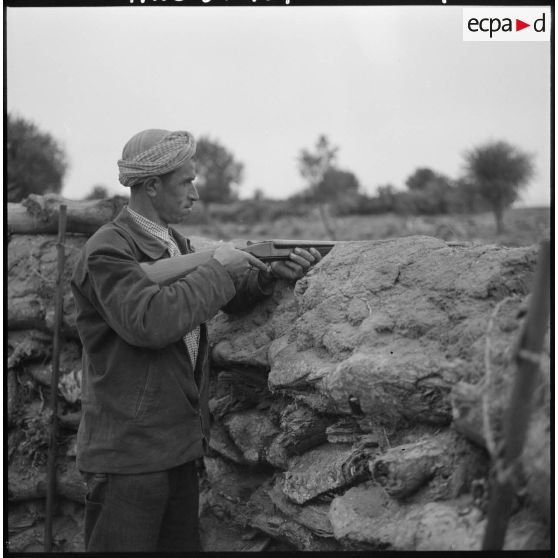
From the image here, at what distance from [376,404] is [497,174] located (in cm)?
2172

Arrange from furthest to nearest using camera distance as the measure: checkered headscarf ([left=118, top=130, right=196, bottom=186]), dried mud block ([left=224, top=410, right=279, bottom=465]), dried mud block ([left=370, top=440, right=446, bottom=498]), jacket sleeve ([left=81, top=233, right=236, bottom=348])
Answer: dried mud block ([left=224, top=410, right=279, bottom=465])
checkered headscarf ([left=118, top=130, right=196, bottom=186])
jacket sleeve ([left=81, top=233, right=236, bottom=348])
dried mud block ([left=370, top=440, right=446, bottom=498])

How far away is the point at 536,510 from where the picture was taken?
2404 mm

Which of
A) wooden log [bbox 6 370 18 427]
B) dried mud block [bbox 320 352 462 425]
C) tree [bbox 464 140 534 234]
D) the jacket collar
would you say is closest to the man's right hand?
the jacket collar

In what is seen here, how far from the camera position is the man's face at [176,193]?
3322mm

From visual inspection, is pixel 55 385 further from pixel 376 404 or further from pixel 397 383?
pixel 397 383

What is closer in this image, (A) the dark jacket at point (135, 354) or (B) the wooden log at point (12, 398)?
(A) the dark jacket at point (135, 354)

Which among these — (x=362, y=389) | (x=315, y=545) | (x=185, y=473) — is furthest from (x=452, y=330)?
(x=185, y=473)

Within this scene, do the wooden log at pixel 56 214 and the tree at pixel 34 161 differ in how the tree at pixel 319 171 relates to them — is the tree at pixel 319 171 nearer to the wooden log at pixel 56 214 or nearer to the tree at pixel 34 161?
the tree at pixel 34 161

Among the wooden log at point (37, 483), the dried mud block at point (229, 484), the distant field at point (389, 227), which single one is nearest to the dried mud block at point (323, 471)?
the dried mud block at point (229, 484)

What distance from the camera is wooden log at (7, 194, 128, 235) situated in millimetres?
5262

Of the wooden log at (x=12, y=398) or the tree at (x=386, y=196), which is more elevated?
the tree at (x=386, y=196)

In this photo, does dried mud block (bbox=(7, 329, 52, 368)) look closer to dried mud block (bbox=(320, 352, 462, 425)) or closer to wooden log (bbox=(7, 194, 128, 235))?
wooden log (bbox=(7, 194, 128, 235))

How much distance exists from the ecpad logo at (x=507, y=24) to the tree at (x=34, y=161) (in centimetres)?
1530

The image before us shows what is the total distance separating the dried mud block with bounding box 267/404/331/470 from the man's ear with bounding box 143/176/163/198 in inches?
55.2
